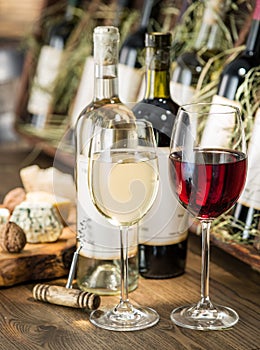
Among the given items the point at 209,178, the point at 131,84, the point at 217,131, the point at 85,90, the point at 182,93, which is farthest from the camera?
the point at 85,90

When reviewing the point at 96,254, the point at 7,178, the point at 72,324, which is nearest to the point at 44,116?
the point at 7,178

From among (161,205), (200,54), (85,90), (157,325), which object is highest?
(200,54)

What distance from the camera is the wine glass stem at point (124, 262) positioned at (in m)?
1.04

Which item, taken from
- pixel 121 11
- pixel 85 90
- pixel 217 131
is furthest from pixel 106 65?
pixel 121 11

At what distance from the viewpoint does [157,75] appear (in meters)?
1.17

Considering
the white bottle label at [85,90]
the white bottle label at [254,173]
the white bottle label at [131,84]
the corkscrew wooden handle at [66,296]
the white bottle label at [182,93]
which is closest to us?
the corkscrew wooden handle at [66,296]

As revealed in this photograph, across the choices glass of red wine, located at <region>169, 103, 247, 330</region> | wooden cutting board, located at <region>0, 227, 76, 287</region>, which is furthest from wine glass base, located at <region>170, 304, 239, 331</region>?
wooden cutting board, located at <region>0, 227, 76, 287</region>

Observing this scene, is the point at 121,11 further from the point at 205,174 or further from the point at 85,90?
the point at 205,174

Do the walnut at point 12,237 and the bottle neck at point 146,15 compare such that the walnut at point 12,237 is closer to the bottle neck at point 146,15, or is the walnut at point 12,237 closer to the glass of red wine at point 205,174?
the glass of red wine at point 205,174

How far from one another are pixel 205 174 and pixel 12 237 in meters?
0.35

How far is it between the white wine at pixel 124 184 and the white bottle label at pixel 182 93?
0.46 metres

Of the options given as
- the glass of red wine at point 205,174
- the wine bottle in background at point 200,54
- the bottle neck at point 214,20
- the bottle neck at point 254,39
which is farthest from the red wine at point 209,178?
the bottle neck at point 214,20

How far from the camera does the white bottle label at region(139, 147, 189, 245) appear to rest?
115cm

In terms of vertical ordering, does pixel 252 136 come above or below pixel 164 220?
above
